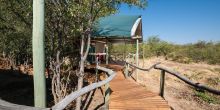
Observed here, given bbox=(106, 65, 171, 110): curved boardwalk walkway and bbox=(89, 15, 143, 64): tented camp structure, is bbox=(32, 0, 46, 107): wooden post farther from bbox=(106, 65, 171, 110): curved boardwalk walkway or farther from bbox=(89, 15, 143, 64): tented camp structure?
bbox=(89, 15, 143, 64): tented camp structure

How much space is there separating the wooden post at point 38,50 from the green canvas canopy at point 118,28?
1448cm

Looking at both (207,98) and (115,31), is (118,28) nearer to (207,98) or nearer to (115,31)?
(115,31)

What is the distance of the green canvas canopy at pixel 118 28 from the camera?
19.7 metres

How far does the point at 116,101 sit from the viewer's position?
874 centimetres

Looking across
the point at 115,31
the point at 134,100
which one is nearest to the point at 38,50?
the point at 134,100

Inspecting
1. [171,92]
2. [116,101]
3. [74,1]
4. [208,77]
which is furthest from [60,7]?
[208,77]

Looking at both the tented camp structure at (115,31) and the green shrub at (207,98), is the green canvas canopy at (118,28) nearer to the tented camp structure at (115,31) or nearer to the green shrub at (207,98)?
the tented camp structure at (115,31)

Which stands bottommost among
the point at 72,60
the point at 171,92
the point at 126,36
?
the point at 171,92

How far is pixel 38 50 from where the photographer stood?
151 inches

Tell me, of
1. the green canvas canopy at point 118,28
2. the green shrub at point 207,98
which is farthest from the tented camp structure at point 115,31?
the green shrub at point 207,98

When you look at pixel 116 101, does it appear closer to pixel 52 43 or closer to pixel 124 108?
pixel 124 108

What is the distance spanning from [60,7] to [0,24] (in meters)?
4.78

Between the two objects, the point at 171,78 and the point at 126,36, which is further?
the point at 171,78

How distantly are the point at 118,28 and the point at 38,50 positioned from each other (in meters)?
17.3
